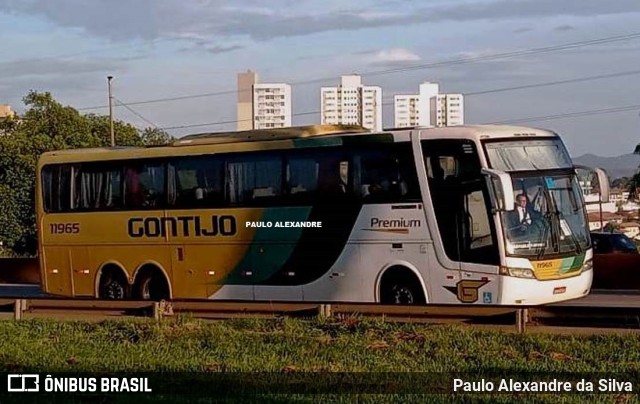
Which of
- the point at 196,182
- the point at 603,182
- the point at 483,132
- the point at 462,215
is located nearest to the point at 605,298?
the point at 603,182

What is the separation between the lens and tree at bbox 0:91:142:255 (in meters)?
58.0

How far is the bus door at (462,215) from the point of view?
59.7ft

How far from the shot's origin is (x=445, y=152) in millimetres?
18891

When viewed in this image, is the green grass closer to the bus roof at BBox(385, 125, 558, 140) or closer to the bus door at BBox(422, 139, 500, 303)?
the bus door at BBox(422, 139, 500, 303)

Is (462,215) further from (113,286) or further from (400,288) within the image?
(113,286)

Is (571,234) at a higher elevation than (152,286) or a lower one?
higher

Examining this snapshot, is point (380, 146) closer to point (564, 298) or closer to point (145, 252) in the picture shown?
point (564, 298)

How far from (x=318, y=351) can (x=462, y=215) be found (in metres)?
5.49

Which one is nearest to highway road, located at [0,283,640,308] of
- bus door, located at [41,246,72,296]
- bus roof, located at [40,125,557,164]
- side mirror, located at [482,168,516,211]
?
bus door, located at [41,246,72,296]


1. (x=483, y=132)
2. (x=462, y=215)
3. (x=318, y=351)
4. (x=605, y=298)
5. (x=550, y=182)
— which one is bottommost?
(x=605, y=298)

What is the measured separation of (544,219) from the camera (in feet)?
60.6

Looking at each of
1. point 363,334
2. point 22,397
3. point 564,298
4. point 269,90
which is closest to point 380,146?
point 564,298

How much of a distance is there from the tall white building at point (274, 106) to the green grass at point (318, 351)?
72.6 metres

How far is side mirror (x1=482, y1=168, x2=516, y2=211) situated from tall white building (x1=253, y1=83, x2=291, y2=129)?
2775 inches
